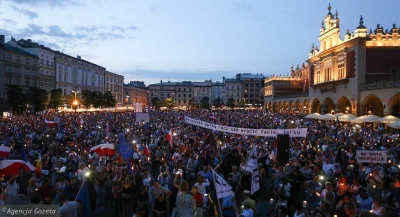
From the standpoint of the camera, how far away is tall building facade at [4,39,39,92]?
63.4 metres

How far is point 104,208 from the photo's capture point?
37.0ft

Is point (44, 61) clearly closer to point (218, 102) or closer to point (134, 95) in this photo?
point (134, 95)

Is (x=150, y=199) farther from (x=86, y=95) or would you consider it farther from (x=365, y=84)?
(x=86, y=95)

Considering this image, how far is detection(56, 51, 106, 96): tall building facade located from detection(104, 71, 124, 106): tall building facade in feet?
25.2

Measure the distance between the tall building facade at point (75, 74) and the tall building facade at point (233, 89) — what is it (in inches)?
2168

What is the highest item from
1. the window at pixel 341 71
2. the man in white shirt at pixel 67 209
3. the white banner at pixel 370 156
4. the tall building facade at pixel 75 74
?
the tall building facade at pixel 75 74

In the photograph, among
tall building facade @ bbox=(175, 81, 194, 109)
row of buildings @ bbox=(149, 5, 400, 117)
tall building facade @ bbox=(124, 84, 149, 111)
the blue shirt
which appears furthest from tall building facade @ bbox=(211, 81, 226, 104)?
the blue shirt

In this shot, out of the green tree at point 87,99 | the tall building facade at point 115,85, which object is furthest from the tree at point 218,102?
the green tree at point 87,99

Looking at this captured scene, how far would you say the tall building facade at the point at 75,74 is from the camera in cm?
8394

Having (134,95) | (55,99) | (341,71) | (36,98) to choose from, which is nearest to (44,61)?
(55,99)

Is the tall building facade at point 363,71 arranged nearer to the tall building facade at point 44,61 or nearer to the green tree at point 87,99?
the green tree at point 87,99

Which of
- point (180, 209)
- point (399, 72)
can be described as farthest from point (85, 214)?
point (399, 72)

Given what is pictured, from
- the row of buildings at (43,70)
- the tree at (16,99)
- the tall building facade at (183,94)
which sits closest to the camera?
the tree at (16,99)

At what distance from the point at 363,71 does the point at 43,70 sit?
59.9 meters
